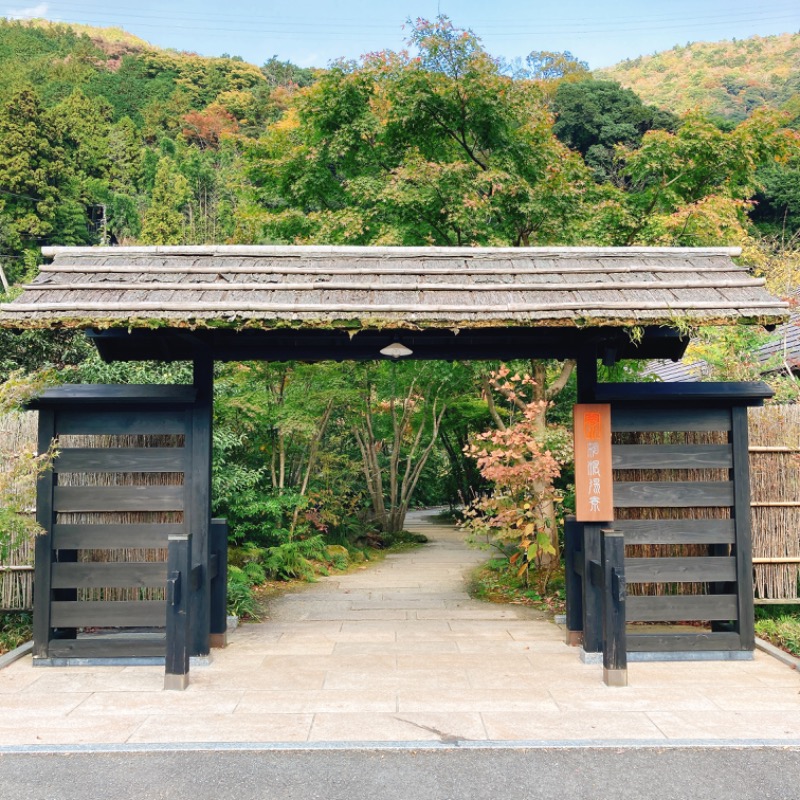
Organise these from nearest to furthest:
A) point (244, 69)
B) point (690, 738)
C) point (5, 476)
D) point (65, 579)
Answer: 1. point (690, 738)
2. point (5, 476)
3. point (65, 579)
4. point (244, 69)

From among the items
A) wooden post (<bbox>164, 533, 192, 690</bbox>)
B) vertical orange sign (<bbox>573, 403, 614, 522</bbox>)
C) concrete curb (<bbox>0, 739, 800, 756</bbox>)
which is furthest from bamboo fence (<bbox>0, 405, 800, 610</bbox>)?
concrete curb (<bbox>0, 739, 800, 756</bbox>)

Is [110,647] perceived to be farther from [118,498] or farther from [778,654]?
[778,654]

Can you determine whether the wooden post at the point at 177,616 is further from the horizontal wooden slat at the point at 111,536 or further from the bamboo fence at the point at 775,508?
the bamboo fence at the point at 775,508

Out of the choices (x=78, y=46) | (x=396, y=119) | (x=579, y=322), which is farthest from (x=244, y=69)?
(x=579, y=322)

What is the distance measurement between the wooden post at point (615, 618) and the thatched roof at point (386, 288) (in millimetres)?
1736

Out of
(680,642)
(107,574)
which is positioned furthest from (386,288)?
(680,642)

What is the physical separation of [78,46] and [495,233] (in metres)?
44.9

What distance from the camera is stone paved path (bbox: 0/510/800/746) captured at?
13.5 feet

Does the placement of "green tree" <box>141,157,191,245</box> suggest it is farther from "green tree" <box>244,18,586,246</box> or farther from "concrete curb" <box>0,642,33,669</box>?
"concrete curb" <box>0,642,33,669</box>

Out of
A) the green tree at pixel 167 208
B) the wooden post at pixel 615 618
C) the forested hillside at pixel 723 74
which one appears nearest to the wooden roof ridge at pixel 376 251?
the wooden post at pixel 615 618

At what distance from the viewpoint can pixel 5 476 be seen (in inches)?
205

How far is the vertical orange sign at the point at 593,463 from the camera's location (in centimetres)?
550

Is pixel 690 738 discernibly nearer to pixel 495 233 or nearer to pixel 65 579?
pixel 65 579

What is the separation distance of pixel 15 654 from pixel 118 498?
5.22 feet
